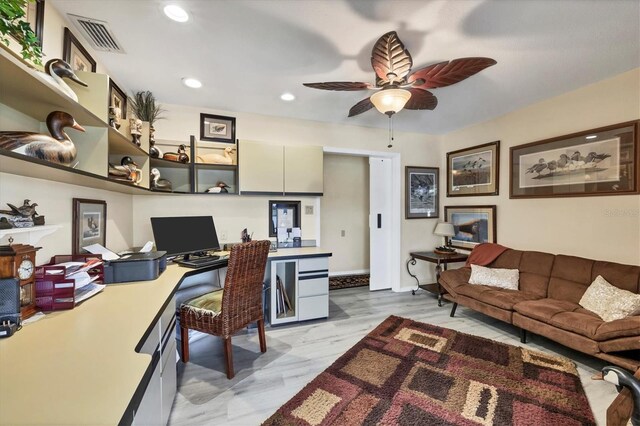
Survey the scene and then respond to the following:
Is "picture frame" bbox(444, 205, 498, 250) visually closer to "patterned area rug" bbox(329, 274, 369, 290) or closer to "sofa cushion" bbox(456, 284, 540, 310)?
"sofa cushion" bbox(456, 284, 540, 310)

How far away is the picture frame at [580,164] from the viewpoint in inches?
95.6

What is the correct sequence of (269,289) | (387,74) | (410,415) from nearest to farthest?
(410,415) → (387,74) → (269,289)

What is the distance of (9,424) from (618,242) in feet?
13.1

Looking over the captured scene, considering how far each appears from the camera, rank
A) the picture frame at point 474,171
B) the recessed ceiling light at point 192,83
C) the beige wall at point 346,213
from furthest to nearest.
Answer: the beige wall at point 346,213
the picture frame at point 474,171
the recessed ceiling light at point 192,83

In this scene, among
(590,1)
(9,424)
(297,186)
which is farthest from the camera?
(297,186)

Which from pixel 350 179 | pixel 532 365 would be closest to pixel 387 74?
pixel 532 365

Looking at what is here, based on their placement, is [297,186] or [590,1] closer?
[590,1]

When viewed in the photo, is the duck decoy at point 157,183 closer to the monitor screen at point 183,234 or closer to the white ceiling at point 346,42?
the monitor screen at point 183,234

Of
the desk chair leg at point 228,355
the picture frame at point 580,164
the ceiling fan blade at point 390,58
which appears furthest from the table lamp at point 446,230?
the desk chair leg at point 228,355

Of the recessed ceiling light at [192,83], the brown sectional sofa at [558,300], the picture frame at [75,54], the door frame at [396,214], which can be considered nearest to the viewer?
the picture frame at [75,54]

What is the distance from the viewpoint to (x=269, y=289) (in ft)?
10.0

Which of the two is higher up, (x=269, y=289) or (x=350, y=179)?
(x=350, y=179)

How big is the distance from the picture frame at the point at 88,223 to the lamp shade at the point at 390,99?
230 cm

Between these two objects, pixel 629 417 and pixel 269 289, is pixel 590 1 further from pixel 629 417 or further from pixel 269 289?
pixel 269 289
